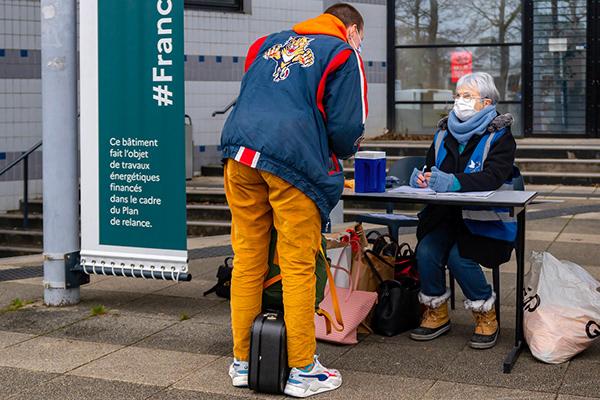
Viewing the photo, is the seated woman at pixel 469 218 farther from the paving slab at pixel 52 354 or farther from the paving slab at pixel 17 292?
the paving slab at pixel 17 292

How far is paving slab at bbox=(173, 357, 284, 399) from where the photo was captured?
4.66m

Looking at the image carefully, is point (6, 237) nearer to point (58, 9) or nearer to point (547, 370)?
point (58, 9)

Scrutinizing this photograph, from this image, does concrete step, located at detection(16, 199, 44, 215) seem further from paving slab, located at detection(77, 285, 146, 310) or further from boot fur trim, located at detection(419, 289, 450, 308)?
boot fur trim, located at detection(419, 289, 450, 308)

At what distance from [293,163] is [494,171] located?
4.46 feet

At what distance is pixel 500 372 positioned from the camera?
4922mm

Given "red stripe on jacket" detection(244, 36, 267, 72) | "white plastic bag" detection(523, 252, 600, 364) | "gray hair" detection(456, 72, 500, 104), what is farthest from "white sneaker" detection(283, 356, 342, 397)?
"gray hair" detection(456, 72, 500, 104)

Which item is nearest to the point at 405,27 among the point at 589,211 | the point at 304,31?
the point at 589,211

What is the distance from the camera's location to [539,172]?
1303cm

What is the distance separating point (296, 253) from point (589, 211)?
6.73 m

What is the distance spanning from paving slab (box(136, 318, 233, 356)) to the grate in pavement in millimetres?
2188

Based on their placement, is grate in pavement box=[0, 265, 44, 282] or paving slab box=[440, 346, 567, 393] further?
grate in pavement box=[0, 265, 44, 282]

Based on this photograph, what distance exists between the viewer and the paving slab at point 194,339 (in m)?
5.47

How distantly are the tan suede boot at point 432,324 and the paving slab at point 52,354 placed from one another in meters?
1.76

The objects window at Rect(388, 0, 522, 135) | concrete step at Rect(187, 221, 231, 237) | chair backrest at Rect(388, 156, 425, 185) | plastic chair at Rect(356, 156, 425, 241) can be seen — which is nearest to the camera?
plastic chair at Rect(356, 156, 425, 241)
